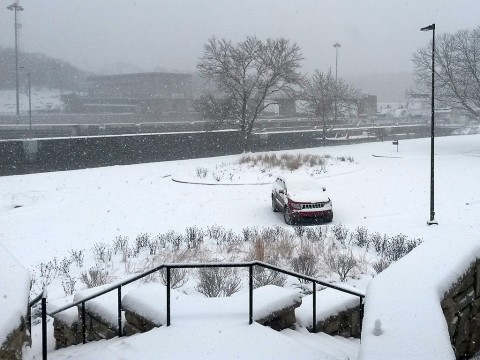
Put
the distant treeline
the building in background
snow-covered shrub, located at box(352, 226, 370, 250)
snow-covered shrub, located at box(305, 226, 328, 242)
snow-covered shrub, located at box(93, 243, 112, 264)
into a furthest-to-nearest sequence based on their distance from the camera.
Result: the distant treeline → the building in background → snow-covered shrub, located at box(305, 226, 328, 242) → snow-covered shrub, located at box(352, 226, 370, 250) → snow-covered shrub, located at box(93, 243, 112, 264)

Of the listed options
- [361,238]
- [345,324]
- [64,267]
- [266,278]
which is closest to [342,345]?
[345,324]

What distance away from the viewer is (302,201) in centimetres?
1898

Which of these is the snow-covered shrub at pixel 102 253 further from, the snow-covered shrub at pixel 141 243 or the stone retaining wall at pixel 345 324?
the stone retaining wall at pixel 345 324

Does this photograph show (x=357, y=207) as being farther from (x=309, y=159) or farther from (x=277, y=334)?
(x=277, y=334)

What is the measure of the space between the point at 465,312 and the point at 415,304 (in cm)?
166

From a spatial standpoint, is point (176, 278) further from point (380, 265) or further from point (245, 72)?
point (245, 72)

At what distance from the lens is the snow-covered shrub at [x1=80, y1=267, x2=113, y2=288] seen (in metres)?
11.7

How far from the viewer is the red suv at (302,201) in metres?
18.9

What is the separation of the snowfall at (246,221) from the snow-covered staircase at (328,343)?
0.22 m

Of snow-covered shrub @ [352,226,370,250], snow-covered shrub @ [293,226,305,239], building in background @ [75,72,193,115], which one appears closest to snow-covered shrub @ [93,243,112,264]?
snow-covered shrub @ [293,226,305,239]

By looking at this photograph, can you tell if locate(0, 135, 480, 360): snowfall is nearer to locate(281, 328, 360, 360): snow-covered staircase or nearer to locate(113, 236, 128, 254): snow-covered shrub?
locate(281, 328, 360, 360): snow-covered staircase

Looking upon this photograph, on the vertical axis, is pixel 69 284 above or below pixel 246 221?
below

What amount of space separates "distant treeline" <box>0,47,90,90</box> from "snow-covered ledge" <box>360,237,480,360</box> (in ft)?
389

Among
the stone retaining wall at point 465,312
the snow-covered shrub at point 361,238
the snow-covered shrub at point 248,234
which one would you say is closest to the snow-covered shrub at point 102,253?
the snow-covered shrub at point 248,234
